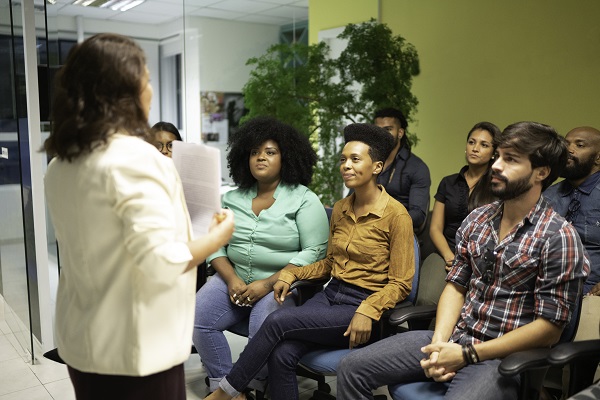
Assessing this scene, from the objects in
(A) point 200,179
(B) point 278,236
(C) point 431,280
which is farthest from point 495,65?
(A) point 200,179

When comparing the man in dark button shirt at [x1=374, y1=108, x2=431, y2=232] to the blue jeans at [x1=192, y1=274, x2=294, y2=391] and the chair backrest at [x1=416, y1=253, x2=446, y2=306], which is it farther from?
the blue jeans at [x1=192, y1=274, x2=294, y2=391]

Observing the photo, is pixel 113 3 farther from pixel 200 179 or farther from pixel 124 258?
pixel 124 258

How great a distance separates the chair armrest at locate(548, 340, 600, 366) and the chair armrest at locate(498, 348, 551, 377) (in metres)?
0.03

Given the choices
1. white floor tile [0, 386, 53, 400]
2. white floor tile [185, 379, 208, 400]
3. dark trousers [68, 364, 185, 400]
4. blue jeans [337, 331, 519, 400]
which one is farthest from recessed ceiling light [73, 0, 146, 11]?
dark trousers [68, 364, 185, 400]

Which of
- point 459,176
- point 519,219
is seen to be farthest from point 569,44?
point 519,219

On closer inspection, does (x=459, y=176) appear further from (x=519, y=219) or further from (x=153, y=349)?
(x=153, y=349)

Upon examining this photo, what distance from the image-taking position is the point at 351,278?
251cm

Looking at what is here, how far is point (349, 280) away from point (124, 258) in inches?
54.1

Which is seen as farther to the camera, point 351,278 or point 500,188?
point 351,278

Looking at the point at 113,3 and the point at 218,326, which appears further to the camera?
the point at 113,3

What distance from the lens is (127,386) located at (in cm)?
139

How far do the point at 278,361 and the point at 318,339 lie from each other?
19 cm

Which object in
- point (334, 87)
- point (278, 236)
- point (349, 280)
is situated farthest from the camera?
point (334, 87)

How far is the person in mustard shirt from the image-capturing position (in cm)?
234
